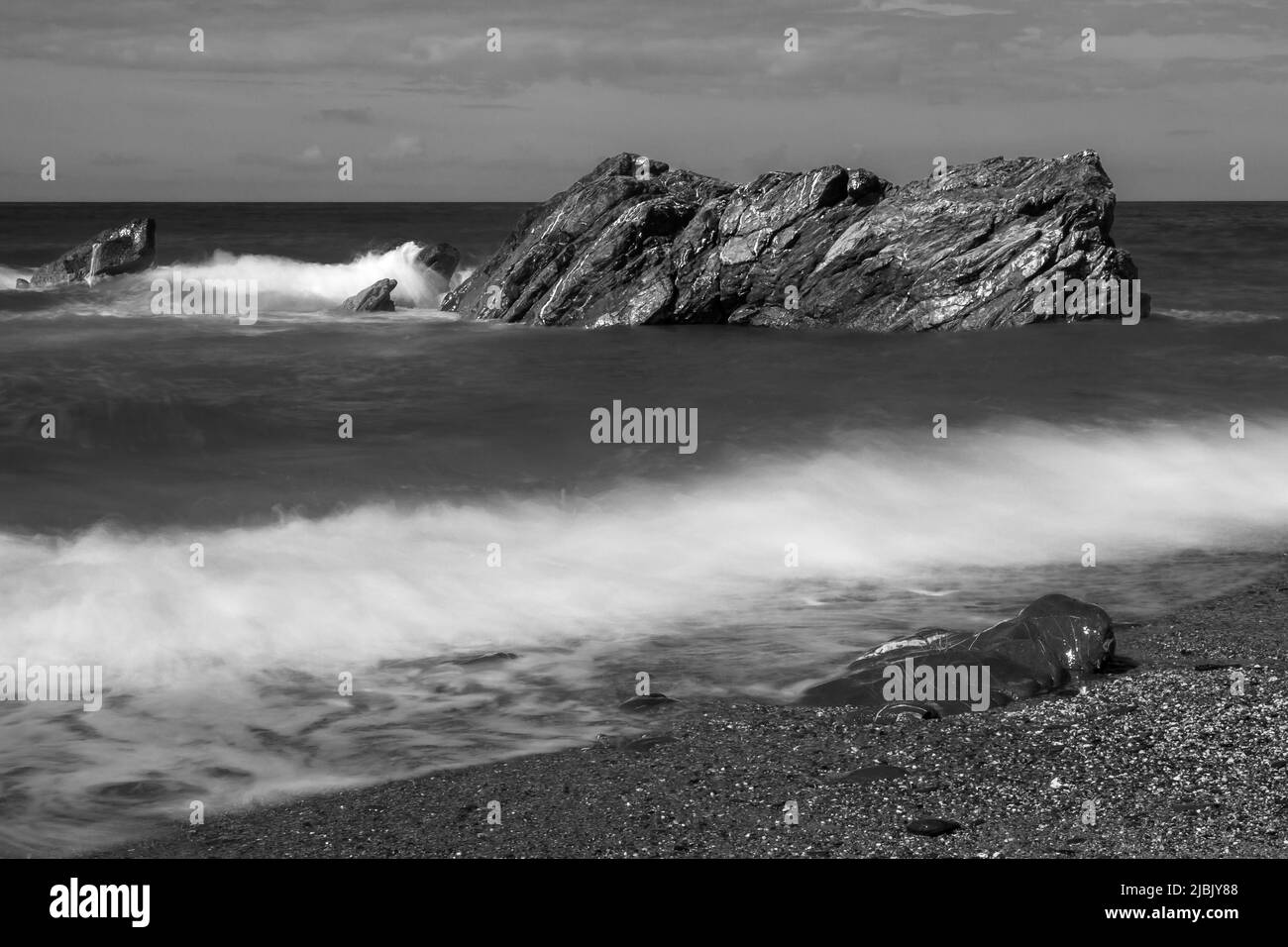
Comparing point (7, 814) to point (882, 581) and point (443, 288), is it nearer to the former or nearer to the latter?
point (882, 581)

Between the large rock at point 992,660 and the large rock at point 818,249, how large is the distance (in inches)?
966

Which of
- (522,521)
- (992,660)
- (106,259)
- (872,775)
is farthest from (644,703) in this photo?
(106,259)

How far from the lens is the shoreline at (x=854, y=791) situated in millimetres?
8391

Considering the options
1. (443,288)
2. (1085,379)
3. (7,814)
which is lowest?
(7,814)

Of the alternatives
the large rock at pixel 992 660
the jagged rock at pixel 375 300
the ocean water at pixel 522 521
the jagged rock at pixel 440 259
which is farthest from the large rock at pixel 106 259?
the large rock at pixel 992 660

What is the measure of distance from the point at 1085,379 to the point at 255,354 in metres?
19.7

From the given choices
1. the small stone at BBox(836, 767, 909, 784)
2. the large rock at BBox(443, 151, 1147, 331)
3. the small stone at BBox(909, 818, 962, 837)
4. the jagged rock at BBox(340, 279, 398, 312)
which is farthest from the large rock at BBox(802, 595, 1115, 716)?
the jagged rock at BBox(340, 279, 398, 312)

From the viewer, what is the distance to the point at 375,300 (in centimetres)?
4525

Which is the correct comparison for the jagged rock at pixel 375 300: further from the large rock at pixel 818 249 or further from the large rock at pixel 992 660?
the large rock at pixel 992 660

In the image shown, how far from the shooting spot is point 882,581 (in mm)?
15703

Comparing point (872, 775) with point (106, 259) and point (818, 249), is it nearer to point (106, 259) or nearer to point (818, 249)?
point (818, 249)

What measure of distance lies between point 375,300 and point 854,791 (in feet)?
126

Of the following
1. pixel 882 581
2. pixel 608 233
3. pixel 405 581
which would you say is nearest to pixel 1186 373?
pixel 608 233

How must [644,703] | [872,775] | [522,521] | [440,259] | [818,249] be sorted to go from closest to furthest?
[872,775] → [644,703] → [522,521] → [818,249] → [440,259]
